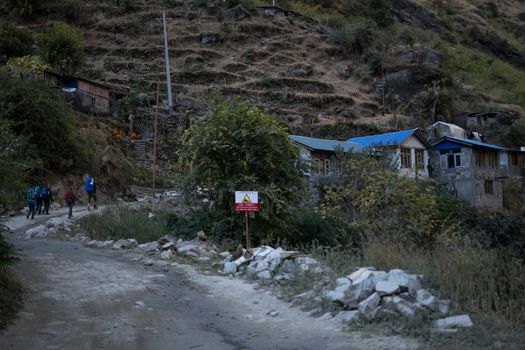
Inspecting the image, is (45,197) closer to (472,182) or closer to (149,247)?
(149,247)

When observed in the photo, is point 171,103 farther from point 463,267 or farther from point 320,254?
point 463,267

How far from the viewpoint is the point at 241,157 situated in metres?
15.6

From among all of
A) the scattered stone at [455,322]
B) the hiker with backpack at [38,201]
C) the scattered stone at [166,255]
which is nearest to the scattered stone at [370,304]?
the scattered stone at [455,322]

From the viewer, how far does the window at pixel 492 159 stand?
38.9 meters

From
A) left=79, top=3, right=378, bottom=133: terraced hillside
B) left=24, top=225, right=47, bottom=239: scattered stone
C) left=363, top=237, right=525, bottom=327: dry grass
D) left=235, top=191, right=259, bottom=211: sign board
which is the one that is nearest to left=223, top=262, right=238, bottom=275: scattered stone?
left=235, top=191, right=259, bottom=211: sign board

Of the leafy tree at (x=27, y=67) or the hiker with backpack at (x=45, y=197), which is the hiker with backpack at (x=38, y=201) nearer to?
the hiker with backpack at (x=45, y=197)

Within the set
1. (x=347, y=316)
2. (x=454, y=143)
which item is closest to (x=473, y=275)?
(x=347, y=316)

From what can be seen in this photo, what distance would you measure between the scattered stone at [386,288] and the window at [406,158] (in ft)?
99.2

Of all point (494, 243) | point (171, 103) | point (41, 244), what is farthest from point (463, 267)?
point (171, 103)

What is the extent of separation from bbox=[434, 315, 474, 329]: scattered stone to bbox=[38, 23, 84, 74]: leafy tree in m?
42.9

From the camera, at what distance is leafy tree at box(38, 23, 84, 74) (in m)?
42.9

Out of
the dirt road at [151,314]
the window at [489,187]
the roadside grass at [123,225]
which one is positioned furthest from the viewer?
the window at [489,187]

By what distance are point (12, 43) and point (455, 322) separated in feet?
152

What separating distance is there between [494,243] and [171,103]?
32831mm
